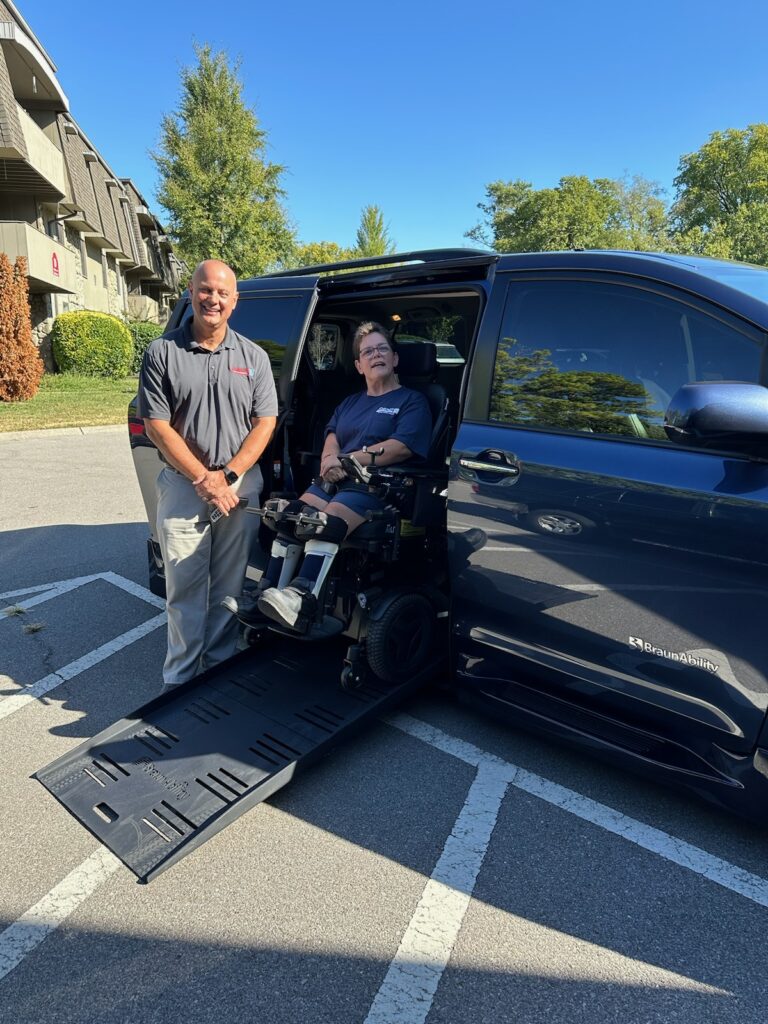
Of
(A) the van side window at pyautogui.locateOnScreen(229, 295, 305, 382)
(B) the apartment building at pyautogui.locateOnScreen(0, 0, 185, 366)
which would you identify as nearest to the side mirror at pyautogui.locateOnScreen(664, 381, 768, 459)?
(A) the van side window at pyautogui.locateOnScreen(229, 295, 305, 382)

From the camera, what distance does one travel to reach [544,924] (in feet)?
6.87

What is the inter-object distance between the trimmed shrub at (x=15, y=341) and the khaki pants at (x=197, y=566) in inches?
562

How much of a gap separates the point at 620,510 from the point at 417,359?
2.12 meters

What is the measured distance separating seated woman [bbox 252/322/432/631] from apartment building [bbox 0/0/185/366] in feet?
62.0

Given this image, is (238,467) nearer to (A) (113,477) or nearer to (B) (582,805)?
(B) (582,805)

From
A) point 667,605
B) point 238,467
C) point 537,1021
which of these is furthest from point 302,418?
point 537,1021

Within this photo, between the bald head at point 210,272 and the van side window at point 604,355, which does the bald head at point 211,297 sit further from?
the van side window at point 604,355

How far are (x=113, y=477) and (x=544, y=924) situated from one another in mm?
7945

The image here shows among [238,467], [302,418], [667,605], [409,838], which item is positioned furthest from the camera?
[302,418]

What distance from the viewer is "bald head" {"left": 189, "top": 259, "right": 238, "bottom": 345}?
125 inches

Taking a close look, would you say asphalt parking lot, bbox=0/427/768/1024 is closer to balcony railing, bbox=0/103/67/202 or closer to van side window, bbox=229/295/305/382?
van side window, bbox=229/295/305/382

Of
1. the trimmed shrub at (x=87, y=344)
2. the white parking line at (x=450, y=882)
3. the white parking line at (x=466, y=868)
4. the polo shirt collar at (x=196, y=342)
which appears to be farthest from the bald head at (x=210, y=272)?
the trimmed shrub at (x=87, y=344)

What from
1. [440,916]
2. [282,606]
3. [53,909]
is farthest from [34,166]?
[440,916]

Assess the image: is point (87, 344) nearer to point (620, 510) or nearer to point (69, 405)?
point (69, 405)
